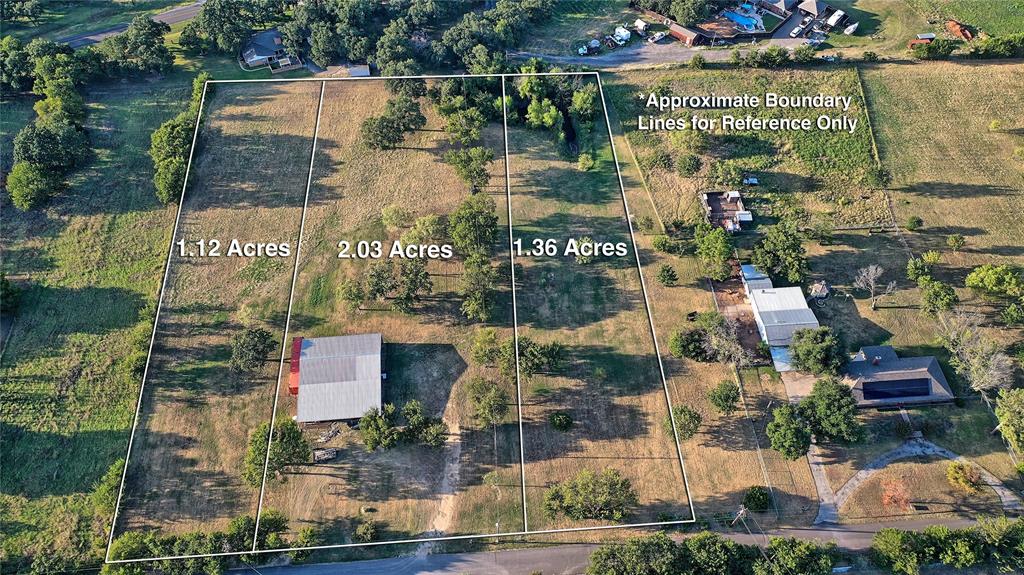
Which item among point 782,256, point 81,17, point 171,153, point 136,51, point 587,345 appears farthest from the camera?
point 81,17

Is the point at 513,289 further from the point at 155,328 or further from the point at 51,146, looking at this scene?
the point at 51,146

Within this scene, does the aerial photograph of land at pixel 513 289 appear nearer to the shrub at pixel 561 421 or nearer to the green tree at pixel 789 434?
the green tree at pixel 789 434

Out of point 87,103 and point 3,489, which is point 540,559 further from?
point 87,103

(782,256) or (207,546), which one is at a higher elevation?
(782,256)

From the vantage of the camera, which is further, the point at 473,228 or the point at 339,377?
the point at 473,228

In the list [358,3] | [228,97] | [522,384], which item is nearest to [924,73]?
[522,384]

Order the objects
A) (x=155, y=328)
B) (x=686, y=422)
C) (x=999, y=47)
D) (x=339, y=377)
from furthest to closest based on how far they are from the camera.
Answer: (x=999, y=47)
(x=155, y=328)
(x=339, y=377)
(x=686, y=422)

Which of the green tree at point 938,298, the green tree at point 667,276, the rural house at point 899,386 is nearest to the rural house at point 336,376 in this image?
the green tree at point 667,276

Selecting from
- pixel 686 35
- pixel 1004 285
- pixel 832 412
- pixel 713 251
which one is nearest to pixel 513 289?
pixel 713 251
